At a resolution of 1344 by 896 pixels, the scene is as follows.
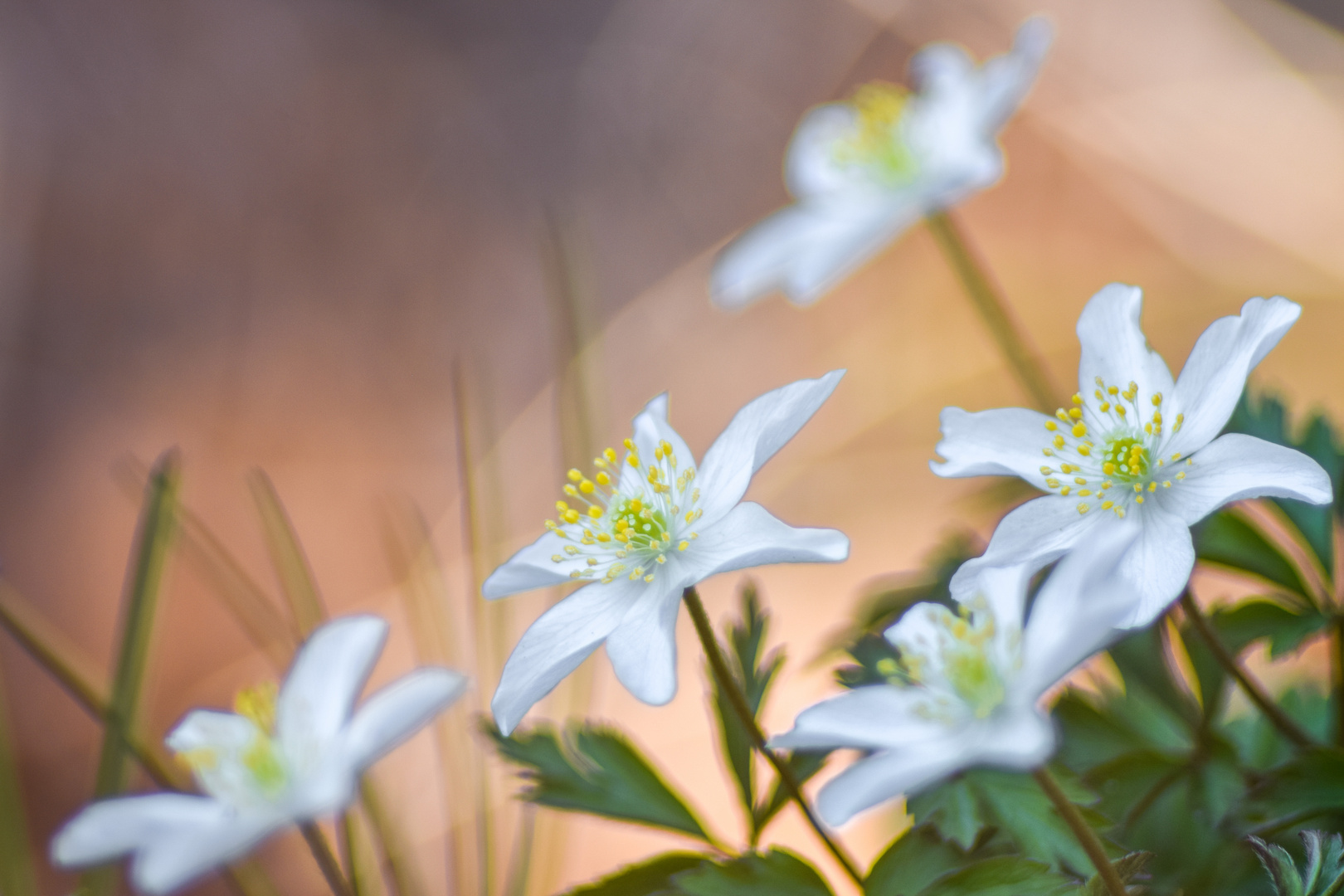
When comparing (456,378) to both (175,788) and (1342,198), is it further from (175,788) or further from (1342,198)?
(1342,198)

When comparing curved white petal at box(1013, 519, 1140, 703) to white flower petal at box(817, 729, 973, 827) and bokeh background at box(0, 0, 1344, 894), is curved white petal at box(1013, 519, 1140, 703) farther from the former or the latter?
bokeh background at box(0, 0, 1344, 894)

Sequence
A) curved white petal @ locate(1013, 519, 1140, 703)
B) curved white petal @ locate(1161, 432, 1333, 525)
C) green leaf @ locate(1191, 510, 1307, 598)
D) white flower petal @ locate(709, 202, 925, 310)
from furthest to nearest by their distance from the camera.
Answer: white flower petal @ locate(709, 202, 925, 310) → green leaf @ locate(1191, 510, 1307, 598) → curved white petal @ locate(1161, 432, 1333, 525) → curved white petal @ locate(1013, 519, 1140, 703)

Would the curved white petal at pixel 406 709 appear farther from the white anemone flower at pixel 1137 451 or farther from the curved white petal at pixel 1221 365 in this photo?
the curved white petal at pixel 1221 365

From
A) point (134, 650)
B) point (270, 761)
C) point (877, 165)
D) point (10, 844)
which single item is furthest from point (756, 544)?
point (877, 165)

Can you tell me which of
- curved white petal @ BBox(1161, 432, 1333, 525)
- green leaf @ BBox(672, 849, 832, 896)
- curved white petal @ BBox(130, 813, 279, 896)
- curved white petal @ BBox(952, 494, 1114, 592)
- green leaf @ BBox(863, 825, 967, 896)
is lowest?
green leaf @ BBox(863, 825, 967, 896)

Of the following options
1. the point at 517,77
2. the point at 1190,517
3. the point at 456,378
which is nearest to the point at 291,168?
the point at 517,77

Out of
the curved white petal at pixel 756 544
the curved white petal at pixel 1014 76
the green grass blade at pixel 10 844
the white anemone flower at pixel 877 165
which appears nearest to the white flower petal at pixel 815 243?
the white anemone flower at pixel 877 165

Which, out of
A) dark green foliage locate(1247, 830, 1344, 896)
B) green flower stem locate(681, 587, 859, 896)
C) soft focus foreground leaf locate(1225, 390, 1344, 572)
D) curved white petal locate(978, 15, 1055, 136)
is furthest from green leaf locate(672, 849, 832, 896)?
curved white petal locate(978, 15, 1055, 136)
